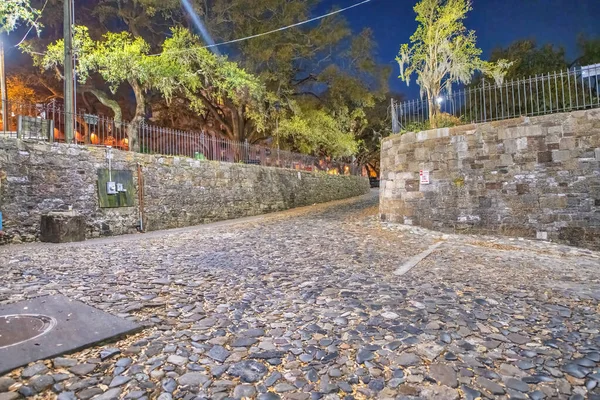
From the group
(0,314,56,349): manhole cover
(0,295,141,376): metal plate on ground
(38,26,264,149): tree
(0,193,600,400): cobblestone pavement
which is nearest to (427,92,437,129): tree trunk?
(0,193,600,400): cobblestone pavement

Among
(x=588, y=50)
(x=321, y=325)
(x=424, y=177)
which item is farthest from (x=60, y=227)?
(x=588, y=50)

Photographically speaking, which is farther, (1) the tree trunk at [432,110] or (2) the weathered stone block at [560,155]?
(1) the tree trunk at [432,110]

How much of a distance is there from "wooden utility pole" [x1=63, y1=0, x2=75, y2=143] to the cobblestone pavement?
348cm

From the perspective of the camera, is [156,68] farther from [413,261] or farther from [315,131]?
[413,261]

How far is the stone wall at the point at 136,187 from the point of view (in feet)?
22.2

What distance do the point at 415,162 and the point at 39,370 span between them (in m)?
8.78

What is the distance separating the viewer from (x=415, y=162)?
9094mm

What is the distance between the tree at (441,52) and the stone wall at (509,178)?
50.7 inches

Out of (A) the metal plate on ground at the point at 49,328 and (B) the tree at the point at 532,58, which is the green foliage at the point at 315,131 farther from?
(A) the metal plate on ground at the point at 49,328

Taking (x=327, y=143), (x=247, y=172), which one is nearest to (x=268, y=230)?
(x=247, y=172)

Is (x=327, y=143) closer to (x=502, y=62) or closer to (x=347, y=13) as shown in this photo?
(x=347, y=13)

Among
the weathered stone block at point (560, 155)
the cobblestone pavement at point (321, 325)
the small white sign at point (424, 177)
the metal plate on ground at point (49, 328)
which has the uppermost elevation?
the weathered stone block at point (560, 155)

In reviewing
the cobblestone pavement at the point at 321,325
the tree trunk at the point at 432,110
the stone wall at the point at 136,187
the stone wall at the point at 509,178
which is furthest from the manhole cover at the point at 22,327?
the tree trunk at the point at 432,110

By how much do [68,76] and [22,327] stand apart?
785cm
